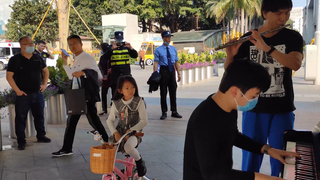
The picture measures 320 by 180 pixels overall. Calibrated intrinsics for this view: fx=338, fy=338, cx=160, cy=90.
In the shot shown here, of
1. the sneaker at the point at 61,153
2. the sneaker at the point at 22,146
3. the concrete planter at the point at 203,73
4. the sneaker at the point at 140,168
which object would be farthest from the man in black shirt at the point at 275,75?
the concrete planter at the point at 203,73

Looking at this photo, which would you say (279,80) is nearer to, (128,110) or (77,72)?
(128,110)

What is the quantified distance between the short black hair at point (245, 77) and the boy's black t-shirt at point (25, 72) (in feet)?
14.2

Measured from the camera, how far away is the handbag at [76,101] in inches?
184

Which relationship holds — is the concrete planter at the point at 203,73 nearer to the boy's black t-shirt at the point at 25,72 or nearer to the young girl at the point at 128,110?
the boy's black t-shirt at the point at 25,72

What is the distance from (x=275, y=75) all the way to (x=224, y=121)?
4.01 ft

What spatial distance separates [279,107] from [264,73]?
1.12 meters

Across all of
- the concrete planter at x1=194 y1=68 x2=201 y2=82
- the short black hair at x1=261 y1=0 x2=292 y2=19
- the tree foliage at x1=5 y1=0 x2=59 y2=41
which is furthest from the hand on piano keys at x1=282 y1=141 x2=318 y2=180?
the tree foliage at x1=5 y1=0 x2=59 y2=41

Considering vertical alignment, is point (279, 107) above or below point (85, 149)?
above

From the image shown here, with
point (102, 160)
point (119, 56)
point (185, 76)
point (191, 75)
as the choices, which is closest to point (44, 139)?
point (119, 56)

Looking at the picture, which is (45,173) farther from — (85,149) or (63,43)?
(63,43)

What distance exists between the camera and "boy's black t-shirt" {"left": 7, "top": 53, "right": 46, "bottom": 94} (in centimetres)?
Result: 526

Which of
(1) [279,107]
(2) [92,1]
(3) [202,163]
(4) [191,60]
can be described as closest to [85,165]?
(1) [279,107]

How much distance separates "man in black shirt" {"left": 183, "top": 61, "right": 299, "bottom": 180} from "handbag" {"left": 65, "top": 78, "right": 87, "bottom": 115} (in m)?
3.13

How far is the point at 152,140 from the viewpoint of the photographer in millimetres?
5785
